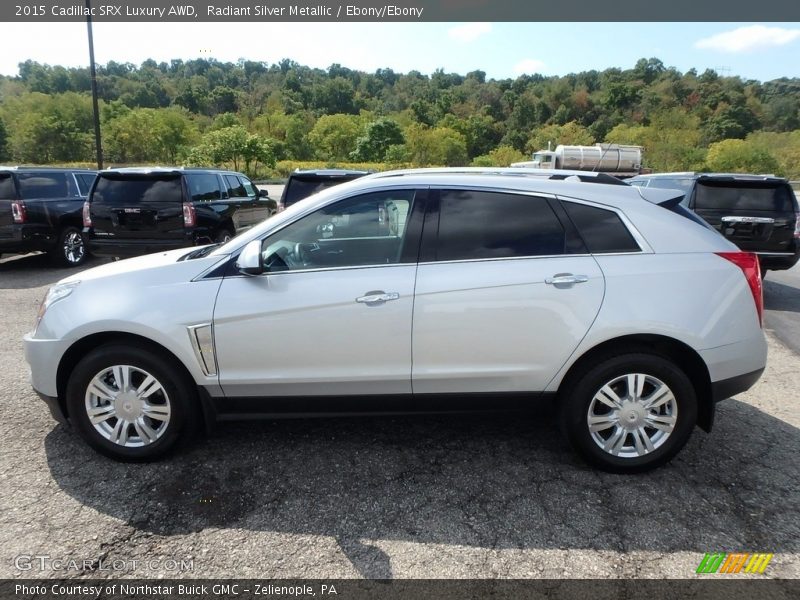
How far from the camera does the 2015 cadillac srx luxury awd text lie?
3.03 meters

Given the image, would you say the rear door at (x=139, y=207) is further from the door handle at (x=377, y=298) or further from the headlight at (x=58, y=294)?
the door handle at (x=377, y=298)

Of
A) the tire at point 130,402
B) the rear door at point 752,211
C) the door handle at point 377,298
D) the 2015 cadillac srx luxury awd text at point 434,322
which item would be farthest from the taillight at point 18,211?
the rear door at point 752,211

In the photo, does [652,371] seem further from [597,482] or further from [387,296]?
[387,296]

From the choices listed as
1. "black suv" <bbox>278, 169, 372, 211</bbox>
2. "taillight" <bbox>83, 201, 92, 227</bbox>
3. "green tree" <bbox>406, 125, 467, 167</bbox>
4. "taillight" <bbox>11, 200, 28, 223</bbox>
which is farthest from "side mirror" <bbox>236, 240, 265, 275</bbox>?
"green tree" <bbox>406, 125, 467, 167</bbox>

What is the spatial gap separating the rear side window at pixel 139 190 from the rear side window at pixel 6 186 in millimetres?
2052

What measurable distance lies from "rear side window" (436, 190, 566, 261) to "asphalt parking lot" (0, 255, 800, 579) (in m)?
1.00

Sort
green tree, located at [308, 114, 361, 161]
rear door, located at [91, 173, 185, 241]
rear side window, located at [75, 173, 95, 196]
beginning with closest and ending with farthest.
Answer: rear door, located at [91, 173, 185, 241]
rear side window, located at [75, 173, 95, 196]
green tree, located at [308, 114, 361, 161]

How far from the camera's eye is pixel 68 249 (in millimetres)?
10109

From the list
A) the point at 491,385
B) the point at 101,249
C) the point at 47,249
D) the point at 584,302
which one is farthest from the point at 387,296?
the point at 47,249

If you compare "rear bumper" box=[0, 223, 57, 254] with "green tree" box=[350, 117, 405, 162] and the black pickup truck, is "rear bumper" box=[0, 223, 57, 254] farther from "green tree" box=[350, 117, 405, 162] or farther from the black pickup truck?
"green tree" box=[350, 117, 405, 162]

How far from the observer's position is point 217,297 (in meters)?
3.07

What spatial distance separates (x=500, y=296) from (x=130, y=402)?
2255mm

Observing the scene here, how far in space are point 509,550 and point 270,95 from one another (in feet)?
410

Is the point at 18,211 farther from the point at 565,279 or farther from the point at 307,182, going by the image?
the point at 565,279
